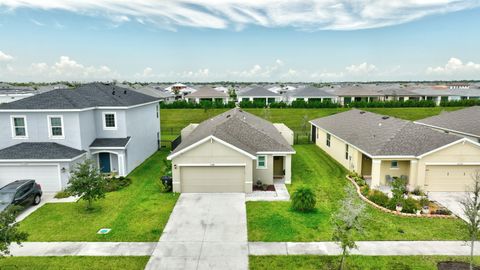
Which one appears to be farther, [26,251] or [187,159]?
[187,159]

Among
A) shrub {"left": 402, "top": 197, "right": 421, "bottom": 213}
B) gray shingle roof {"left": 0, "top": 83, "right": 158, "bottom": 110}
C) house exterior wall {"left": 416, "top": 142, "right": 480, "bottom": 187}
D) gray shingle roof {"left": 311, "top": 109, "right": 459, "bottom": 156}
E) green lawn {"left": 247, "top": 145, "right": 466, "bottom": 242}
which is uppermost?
gray shingle roof {"left": 0, "top": 83, "right": 158, "bottom": 110}

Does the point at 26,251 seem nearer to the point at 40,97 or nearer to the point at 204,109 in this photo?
the point at 40,97

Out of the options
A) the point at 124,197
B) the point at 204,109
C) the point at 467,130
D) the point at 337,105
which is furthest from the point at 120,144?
the point at 337,105

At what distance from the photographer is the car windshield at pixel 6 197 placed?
16.6 meters

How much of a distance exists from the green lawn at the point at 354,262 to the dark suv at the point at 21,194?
1342cm

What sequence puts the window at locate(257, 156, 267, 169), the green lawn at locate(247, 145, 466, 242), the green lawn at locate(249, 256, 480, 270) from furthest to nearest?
1. the window at locate(257, 156, 267, 169)
2. the green lawn at locate(247, 145, 466, 242)
3. the green lawn at locate(249, 256, 480, 270)

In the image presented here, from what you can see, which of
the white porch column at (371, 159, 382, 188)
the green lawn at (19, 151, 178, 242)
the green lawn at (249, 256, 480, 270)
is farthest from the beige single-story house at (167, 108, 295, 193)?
the green lawn at (249, 256, 480, 270)

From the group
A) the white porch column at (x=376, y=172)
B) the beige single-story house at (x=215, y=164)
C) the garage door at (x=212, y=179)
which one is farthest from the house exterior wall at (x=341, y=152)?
the garage door at (x=212, y=179)

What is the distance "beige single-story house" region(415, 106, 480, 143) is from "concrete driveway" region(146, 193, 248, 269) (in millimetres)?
20139

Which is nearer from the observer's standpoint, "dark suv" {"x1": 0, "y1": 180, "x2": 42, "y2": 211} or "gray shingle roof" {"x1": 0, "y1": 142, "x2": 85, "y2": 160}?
"dark suv" {"x1": 0, "y1": 180, "x2": 42, "y2": 211}

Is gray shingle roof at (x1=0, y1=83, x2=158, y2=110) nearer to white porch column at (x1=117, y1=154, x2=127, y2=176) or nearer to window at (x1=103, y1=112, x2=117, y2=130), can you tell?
window at (x1=103, y1=112, x2=117, y2=130)

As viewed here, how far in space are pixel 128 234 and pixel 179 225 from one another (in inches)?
95.0

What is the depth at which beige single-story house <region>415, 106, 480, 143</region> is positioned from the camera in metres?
25.6

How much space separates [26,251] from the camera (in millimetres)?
13164
